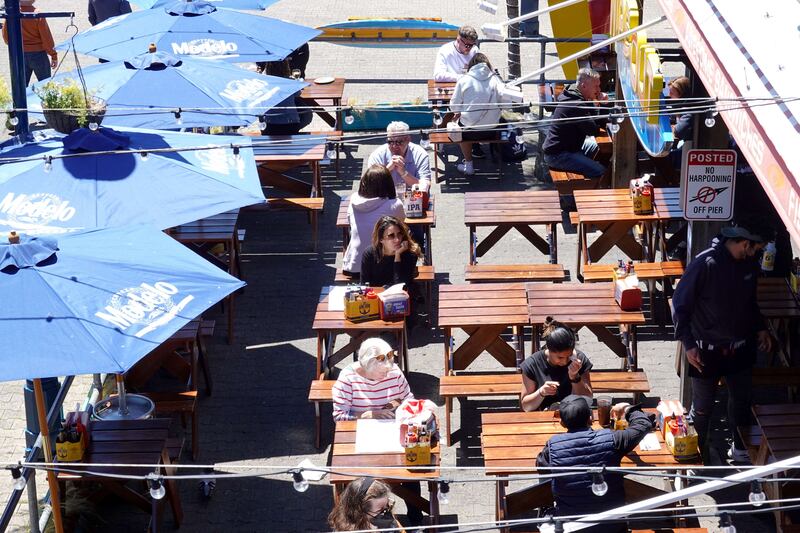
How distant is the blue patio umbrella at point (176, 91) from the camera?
10.8 m


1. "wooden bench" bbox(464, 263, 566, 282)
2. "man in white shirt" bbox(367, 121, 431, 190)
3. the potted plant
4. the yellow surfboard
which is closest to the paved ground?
"wooden bench" bbox(464, 263, 566, 282)

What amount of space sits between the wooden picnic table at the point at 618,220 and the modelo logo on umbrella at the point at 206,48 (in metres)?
4.14

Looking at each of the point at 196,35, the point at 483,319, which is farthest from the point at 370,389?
the point at 196,35

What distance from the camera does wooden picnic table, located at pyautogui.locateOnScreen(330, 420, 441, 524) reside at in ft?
24.2

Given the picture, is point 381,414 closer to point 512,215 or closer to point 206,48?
point 512,215

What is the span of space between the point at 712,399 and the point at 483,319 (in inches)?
71.9

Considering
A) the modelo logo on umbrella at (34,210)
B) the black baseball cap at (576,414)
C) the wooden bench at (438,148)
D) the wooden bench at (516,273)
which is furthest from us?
the wooden bench at (438,148)

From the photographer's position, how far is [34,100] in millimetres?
11414

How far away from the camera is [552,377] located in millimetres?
8242

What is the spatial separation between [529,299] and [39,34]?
9490 millimetres

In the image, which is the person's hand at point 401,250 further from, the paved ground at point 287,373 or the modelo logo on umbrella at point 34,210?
the modelo logo on umbrella at point 34,210

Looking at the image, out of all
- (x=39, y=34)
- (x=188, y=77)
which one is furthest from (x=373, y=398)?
(x=39, y=34)

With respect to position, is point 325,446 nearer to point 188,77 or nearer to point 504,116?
point 188,77

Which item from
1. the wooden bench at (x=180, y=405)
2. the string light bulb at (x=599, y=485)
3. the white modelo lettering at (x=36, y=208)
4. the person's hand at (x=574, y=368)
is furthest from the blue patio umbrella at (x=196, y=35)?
the string light bulb at (x=599, y=485)
